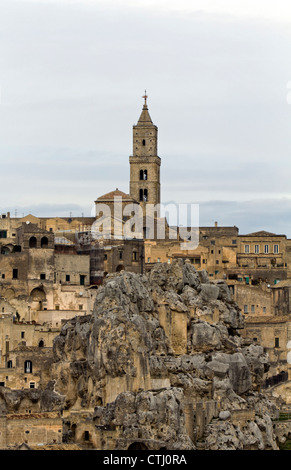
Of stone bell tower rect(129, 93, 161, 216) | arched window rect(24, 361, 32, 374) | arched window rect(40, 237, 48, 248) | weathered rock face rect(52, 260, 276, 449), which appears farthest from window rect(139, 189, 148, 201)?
arched window rect(24, 361, 32, 374)

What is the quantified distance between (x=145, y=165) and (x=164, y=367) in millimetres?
52494

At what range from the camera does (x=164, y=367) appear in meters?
100

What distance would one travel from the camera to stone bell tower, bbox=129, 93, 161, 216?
14962 centimetres

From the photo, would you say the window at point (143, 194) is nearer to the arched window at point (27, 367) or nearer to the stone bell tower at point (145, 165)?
the stone bell tower at point (145, 165)

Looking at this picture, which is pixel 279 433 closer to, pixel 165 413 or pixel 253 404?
pixel 253 404

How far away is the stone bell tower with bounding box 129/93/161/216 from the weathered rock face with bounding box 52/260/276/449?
37.9m

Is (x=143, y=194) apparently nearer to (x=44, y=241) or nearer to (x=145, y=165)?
(x=145, y=165)

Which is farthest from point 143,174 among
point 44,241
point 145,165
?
point 44,241

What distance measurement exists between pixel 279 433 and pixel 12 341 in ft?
66.2

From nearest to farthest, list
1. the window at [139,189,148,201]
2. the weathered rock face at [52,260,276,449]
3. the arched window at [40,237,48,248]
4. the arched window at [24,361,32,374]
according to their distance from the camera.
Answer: the weathered rock face at [52,260,276,449], the arched window at [24,361,32,374], the arched window at [40,237,48,248], the window at [139,189,148,201]

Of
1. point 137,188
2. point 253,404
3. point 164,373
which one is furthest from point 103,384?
point 137,188

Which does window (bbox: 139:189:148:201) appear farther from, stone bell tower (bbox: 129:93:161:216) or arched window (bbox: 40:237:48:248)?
arched window (bbox: 40:237:48:248)

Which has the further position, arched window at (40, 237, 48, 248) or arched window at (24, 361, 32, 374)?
arched window at (40, 237, 48, 248)
